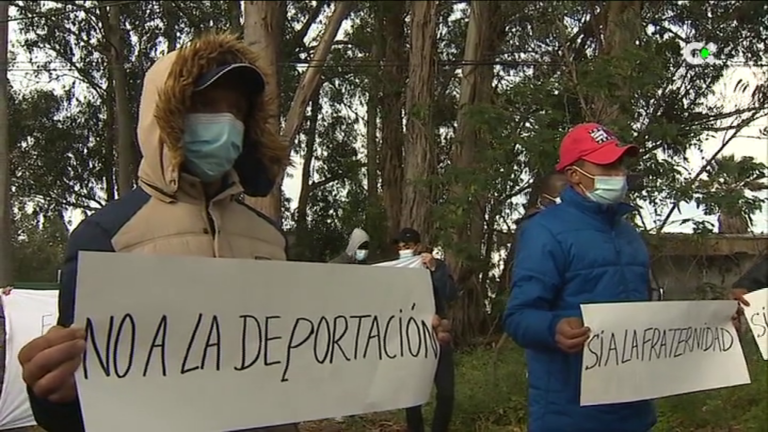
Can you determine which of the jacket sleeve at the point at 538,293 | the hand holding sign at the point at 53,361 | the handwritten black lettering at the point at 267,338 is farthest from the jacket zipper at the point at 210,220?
the jacket sleeve at the point at 538,293

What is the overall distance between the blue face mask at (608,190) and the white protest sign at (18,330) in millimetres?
Result: 4895

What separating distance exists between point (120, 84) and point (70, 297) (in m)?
21.2

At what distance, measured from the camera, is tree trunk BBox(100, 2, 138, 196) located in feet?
71.4

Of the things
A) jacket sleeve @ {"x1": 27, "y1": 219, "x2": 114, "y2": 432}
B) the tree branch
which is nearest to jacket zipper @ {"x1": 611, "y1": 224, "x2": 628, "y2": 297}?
jacket sleeve @ {"x1": 27, "y1": 219, "x2": 114, "y2": 432}

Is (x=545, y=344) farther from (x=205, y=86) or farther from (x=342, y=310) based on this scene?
(x=205, y=86)

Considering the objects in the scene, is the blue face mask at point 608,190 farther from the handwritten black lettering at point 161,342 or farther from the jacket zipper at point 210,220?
the handwritten black lettering at point 161,342

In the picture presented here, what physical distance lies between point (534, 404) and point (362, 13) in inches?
634

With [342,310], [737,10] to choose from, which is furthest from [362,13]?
[342,310]

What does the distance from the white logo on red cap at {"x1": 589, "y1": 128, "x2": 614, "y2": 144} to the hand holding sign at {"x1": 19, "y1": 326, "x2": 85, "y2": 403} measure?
6.15 feet

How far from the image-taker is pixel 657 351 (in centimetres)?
346

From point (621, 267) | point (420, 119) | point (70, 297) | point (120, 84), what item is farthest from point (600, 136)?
point (120, 84)

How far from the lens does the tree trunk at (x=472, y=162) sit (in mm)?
9533

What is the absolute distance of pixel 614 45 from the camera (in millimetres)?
9406

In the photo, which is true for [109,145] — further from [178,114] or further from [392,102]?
[178,114]
